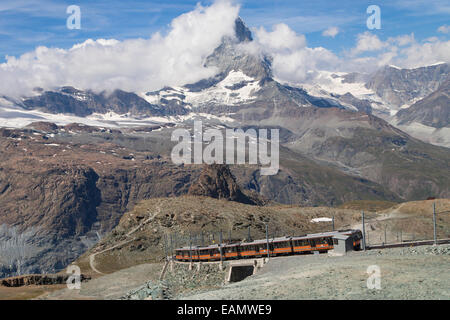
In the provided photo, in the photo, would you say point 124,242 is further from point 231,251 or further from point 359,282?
point 359,282

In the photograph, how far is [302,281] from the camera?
2047 inches

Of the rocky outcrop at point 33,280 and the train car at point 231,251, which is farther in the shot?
the rocky outcrop at point 33,280

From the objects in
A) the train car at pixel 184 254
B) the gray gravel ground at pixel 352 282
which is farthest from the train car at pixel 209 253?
the gray gravel ground at pixel 352 282

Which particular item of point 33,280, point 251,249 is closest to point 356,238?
point 251,249

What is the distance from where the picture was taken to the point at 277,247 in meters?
93.1

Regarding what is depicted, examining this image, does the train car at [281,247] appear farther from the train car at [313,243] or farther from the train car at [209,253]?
the train car at [209,253]

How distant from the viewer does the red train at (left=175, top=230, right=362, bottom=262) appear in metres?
86.8

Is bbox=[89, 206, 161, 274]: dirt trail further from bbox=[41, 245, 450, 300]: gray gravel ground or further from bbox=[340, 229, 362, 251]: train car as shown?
bbox=[41, 245, 450, 300]: gray gravel ground

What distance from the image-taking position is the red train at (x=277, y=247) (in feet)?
285

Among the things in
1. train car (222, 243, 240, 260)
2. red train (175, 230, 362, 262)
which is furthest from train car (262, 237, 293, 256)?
train car (222, 243, 240, 260)

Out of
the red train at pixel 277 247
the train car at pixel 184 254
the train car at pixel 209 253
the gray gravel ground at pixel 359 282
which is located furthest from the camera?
the train car at pixel 184 254

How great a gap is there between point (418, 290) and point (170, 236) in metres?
114

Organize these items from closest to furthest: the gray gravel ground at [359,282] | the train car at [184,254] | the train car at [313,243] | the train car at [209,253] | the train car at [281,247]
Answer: the gray gravel ground at [359,282] → the train car at [313,243] → the train car at [281,247] → the train car at [209,253] → the train car at [184,254]
